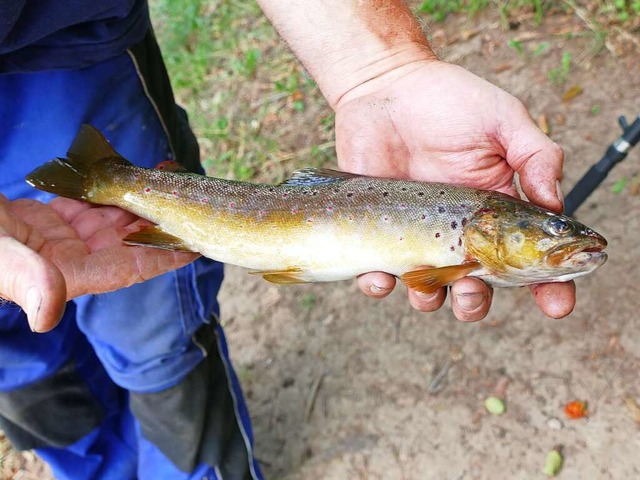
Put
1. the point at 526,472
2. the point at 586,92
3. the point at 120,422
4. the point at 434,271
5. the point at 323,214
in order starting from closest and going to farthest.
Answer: the point at 434,271, the point at 323,214, the point at 526,472, the point at 120,422, the point at 586,92

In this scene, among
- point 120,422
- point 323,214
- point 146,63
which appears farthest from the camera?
point 120,422

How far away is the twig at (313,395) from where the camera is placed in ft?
12.5

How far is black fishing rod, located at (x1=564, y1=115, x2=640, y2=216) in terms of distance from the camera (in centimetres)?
308

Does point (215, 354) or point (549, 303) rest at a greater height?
point (549, 303)

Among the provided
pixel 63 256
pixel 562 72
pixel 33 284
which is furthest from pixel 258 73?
pixel 33 284

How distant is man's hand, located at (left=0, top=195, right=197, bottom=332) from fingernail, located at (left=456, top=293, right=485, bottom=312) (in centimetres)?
114

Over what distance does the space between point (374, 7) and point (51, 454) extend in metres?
2.81

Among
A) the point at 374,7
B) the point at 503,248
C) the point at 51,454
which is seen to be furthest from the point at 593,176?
the point at 51,454

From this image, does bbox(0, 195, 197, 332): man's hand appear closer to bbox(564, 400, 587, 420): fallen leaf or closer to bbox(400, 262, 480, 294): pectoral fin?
bbox(400, 262, 480, 294): pectoral fin

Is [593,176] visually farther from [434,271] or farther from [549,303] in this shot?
[434,271]

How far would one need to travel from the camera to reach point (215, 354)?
127 inches

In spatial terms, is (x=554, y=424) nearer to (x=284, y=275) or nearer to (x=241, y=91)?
(x=284, y=275)

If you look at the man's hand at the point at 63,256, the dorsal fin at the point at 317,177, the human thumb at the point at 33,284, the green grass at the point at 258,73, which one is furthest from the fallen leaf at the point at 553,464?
the green grass at the point at 258,73

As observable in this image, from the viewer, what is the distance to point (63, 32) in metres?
2.39
